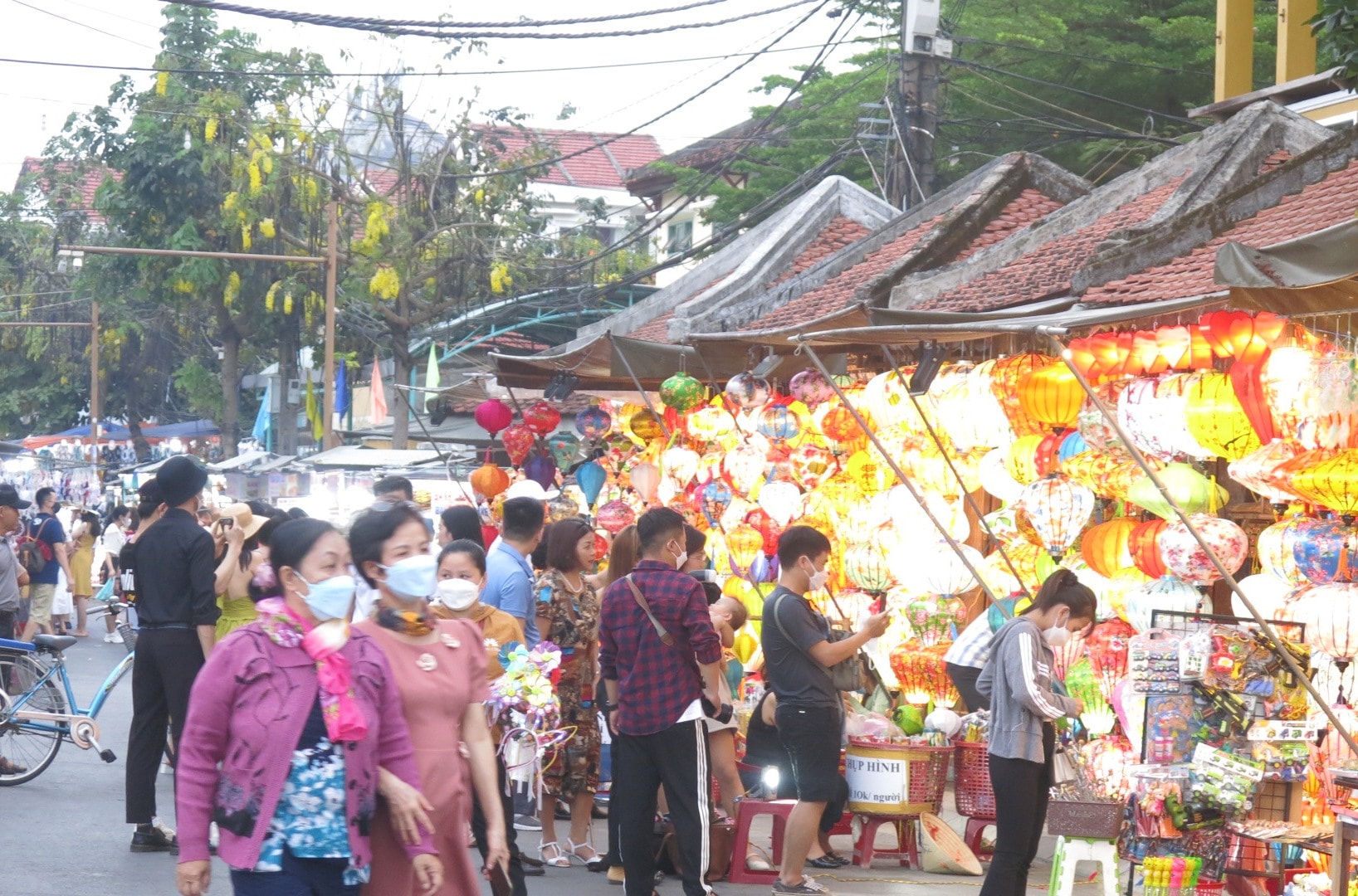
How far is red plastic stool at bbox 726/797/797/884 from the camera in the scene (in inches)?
315

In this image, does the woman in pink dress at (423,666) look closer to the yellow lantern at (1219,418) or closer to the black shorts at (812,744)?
the black shorts at (812,744)

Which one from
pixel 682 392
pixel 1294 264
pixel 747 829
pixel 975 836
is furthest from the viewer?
pixel 682 392

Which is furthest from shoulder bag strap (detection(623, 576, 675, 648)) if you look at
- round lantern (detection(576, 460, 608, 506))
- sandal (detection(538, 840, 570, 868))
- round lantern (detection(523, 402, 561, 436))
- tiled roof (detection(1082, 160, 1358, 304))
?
round lantern (detection(523, 402, 561, 436))

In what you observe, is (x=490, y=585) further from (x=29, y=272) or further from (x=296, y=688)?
(x=29, y=272)

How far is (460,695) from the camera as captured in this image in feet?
14.5

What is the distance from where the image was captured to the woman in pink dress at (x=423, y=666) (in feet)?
14.0

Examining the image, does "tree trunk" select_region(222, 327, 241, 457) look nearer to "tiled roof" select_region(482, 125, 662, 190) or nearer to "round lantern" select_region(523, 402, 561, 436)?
"tiled roof" select_region(482, 125, 662, 190)

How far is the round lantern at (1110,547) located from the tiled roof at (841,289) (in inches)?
190

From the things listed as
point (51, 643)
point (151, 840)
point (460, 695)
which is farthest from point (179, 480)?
point (460, 695)

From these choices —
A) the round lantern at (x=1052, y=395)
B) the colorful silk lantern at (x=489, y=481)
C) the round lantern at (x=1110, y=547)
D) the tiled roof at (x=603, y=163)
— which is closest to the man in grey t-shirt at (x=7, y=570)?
the colorful silk lantern at (x=489, y=481)

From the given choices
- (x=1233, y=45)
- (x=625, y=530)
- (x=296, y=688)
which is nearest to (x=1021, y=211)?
(x=1233, y=45)

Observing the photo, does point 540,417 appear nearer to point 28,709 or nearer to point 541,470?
point 541,470

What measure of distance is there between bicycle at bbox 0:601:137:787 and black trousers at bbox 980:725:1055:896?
224 inches

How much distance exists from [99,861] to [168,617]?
1.23 metres
